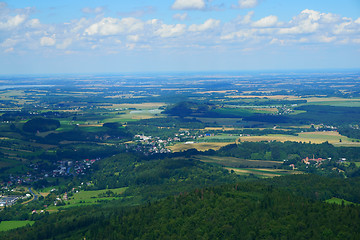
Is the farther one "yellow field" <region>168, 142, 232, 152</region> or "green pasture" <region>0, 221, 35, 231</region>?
"yellow field" <region>168, 142, 232, 152</region>

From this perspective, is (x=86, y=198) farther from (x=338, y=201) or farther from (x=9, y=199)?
(x=338, y=201)

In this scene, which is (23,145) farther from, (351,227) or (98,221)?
(351,227)

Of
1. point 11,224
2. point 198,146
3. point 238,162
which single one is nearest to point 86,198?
point 11,224

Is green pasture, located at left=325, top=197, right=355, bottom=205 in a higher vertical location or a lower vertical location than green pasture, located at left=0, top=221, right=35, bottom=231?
higher

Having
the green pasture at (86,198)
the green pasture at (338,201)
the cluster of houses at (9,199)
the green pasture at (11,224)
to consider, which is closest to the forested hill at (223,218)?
the green pasture at (338,201)

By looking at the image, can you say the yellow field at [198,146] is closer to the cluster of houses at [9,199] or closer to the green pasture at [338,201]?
the cluster of houses at [9,199]

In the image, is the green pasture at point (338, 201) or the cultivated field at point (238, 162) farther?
the cultivated field at point (238, 162)

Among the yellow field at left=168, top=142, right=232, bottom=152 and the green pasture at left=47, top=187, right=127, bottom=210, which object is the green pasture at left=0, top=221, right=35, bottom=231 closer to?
the green pasture at left=47, top=187, right=127, bottom=210

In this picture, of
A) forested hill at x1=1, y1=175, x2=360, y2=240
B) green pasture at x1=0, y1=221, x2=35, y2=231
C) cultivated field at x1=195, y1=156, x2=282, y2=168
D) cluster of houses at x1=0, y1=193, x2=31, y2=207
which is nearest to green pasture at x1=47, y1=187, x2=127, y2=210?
forested hill at x1=1, y1=175, x2=360, y2=240

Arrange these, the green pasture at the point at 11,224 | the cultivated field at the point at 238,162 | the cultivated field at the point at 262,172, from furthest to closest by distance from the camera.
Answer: the cultivated field at the point at 238,162
the cultivated field at the point at 262,172
the green pasture at the point at 11,224
